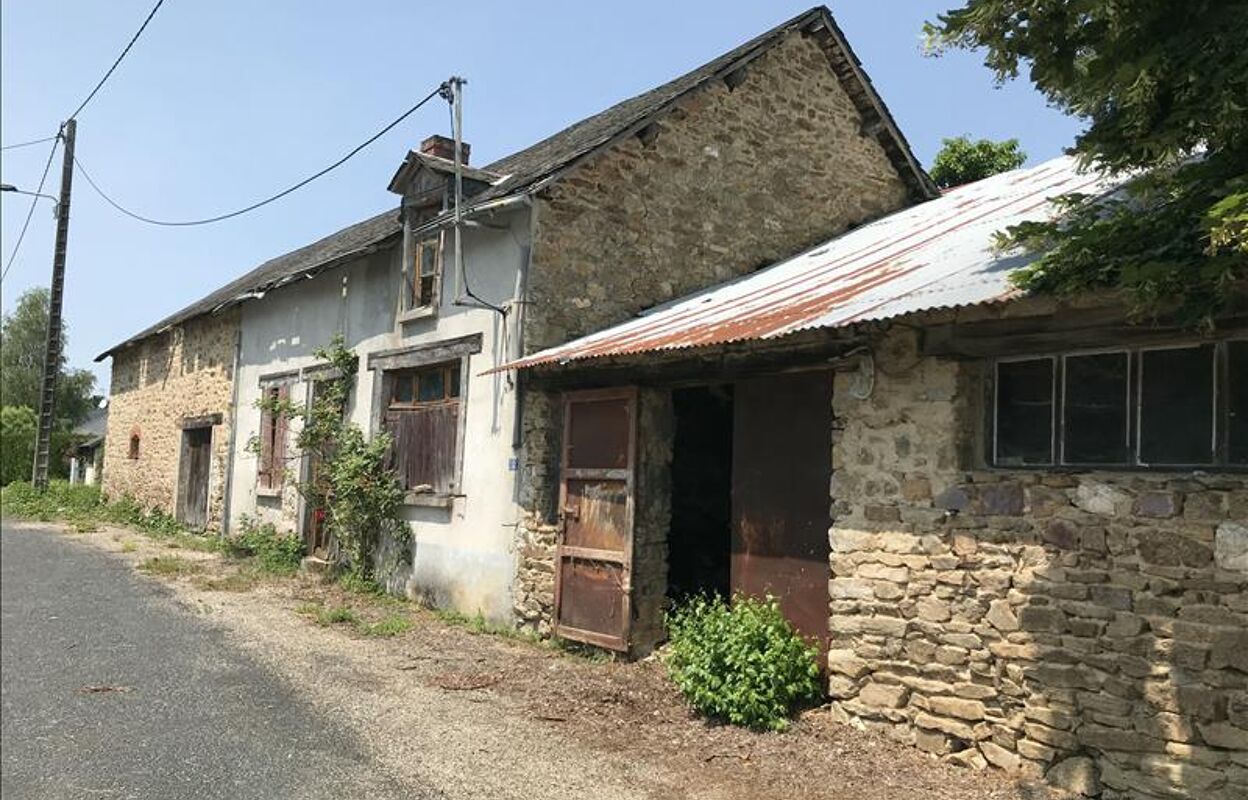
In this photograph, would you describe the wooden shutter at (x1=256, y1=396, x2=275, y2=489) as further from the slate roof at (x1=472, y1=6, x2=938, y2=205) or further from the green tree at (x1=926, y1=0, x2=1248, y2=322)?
the green tree at (x1=926, y1=0, x2=1248, y2=322)

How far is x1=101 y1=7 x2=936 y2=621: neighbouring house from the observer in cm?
916

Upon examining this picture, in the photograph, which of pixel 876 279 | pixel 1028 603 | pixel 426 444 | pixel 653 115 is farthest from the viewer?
pixel 426 444

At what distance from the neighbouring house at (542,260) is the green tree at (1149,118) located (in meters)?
5.12

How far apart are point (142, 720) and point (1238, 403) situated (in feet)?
21.0

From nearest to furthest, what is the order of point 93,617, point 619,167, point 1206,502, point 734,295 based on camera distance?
point 1206,502 < point 93,617 < point 734,295 < point 619,167

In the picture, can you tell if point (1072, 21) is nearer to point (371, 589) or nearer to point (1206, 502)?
point (1206, 502)

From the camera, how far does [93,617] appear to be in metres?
8.02

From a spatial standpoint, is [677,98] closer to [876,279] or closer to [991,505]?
[876,279]

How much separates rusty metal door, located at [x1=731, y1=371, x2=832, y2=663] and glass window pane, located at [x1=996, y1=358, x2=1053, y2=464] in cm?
129

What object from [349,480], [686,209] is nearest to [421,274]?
[349,480]

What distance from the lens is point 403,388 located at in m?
11.5

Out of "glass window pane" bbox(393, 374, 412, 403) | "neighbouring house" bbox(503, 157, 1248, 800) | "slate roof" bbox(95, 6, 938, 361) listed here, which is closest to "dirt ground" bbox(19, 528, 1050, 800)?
"neighbouring house" bbox(503, 157, 1248, 800)

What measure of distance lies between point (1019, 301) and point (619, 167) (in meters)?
5.89

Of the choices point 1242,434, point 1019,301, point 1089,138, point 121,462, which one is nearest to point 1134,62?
point 1089,138
